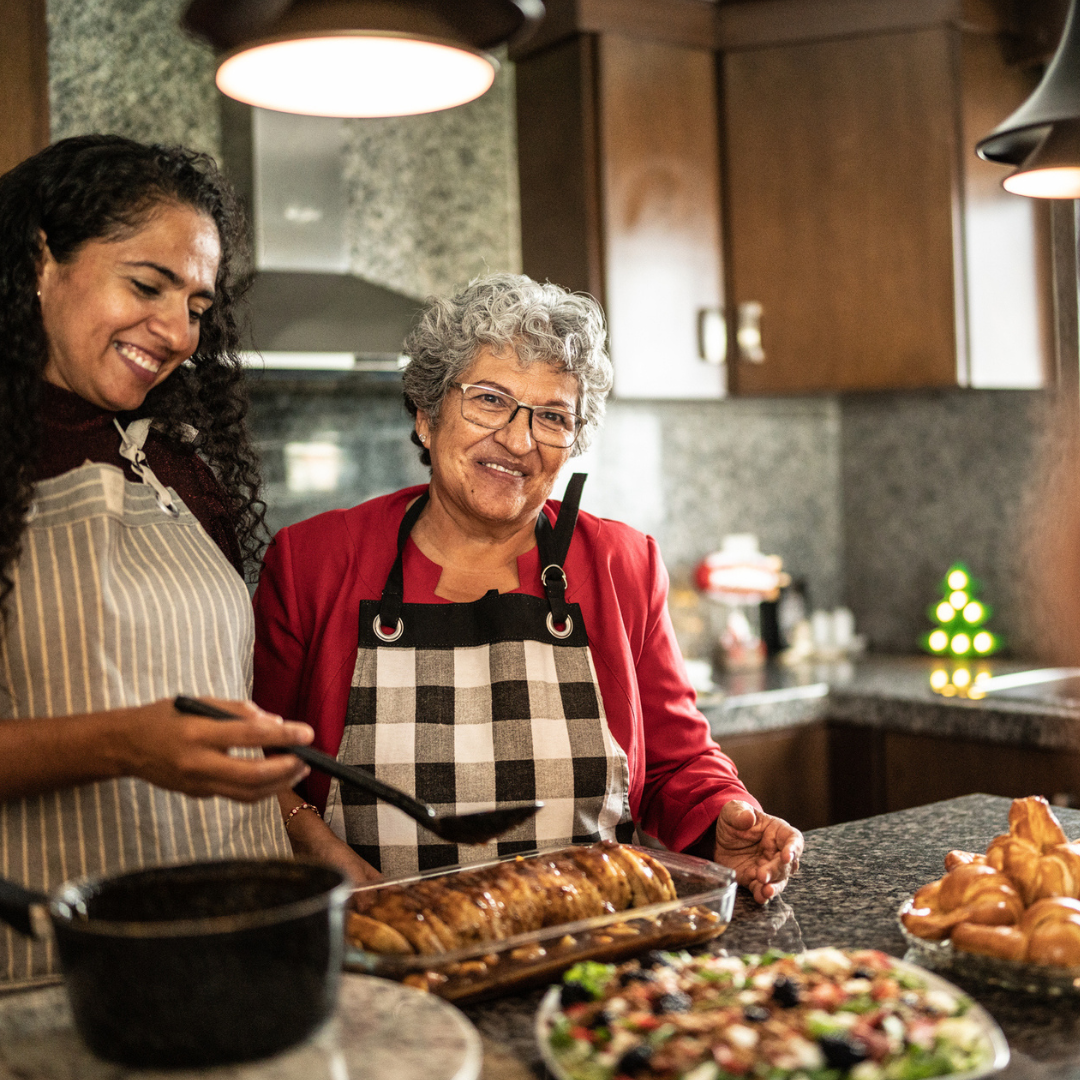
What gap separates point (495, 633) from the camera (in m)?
1.56

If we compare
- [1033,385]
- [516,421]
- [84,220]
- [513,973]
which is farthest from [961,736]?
[84,220]

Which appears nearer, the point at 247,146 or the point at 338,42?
the point at 338,42

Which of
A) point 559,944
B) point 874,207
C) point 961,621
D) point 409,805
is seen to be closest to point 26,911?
point 409,805

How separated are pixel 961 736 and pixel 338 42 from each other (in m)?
2.13

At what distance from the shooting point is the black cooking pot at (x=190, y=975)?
0.75 metres

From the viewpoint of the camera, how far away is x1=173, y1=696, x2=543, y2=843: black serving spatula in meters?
0.96

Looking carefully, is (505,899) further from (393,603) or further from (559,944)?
(393,603)

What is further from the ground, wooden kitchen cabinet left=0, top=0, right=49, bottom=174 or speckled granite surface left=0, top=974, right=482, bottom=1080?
wooden kitchen cabinet left=0, top=0, right=49, bottom=174

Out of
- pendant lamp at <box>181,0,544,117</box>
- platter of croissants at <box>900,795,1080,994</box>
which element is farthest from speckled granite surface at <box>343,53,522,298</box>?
platter of croissants at <box>900,795,1080,994</box>

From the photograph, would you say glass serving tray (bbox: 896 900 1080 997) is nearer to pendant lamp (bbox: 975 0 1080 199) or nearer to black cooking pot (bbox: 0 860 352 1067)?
black cooking pot (bbox: 0 860 352 1067)

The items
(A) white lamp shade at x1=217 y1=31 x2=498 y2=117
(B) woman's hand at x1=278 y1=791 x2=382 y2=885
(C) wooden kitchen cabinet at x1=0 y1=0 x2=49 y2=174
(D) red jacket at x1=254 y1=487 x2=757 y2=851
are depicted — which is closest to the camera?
(A) white lamp shade at x1=217 y1=31 x2=498 y2=117

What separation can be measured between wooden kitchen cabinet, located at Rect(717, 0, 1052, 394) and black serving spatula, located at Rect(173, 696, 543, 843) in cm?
221

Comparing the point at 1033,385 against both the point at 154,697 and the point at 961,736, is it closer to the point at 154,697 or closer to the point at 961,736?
the point at 961,736

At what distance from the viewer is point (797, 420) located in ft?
12.3
